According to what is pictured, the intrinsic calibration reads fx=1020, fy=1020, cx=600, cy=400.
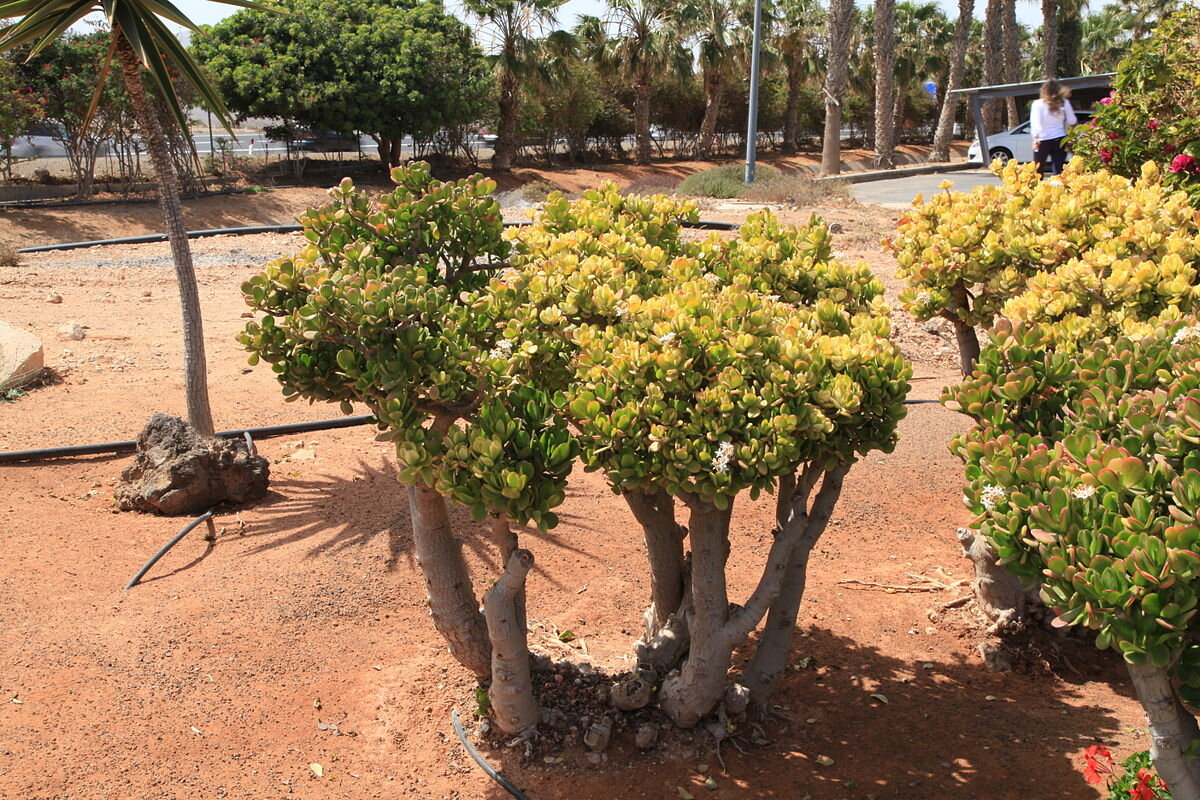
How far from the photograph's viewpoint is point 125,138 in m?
24.7

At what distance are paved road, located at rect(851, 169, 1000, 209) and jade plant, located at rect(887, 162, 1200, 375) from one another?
1508 cm

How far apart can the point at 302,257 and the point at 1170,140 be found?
5445 mm

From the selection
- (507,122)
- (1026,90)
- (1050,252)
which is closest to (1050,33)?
(1026,90)

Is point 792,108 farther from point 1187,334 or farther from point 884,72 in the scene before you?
point 1187,334

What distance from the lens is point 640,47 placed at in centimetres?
3409

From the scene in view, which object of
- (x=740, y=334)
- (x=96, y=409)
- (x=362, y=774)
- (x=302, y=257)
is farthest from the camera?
(x=96, y=409)

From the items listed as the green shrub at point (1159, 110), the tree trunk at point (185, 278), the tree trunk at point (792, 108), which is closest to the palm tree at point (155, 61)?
the tree trunk at point (185, 278)

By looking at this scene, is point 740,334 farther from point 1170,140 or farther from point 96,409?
point 96,409

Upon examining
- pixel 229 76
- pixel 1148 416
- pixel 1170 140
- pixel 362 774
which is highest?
pixel 229 76

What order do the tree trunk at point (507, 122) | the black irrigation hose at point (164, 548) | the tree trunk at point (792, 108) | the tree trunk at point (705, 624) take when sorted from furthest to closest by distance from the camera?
the tree trunk at point (792, 108)
the tree trunk at point (507, 122)
the black irrigation hose at point (164, 548)
the tree trunk at point (705, 624)

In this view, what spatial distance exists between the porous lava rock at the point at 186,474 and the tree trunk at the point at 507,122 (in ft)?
86.0

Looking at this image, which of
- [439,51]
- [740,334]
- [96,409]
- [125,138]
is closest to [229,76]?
[125,138]

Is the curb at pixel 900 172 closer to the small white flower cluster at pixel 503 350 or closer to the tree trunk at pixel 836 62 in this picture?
the tree trunk at pixel 836 62

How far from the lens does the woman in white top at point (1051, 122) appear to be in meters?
10.7
